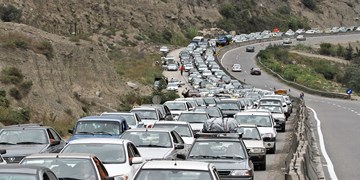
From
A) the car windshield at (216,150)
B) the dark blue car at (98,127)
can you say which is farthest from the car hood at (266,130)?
the car windshield at (216,150)

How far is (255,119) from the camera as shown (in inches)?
1272

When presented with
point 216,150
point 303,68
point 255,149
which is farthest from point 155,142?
point 303,68

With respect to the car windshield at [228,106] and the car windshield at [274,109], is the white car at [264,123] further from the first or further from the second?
the car windshield at [228,106]

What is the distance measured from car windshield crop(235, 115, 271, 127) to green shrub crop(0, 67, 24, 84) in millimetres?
18619

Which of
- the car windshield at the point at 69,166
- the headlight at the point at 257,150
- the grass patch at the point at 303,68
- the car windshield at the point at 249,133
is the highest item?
the car windshield at the point at 69,166

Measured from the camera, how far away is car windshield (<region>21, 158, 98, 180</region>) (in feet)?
44.3

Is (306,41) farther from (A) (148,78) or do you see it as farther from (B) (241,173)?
(B) (241,173)

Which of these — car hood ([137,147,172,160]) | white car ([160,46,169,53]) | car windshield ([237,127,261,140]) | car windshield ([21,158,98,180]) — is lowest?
white car ([160,46,169,53])

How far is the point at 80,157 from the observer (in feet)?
45.6

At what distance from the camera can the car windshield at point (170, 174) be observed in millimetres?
12211

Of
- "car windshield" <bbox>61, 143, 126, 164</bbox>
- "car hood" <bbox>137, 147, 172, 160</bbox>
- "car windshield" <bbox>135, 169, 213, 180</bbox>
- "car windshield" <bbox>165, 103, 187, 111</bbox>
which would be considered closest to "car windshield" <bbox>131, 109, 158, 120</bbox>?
"car windshield" <bbox>165, 103, 187, 111</bbox>

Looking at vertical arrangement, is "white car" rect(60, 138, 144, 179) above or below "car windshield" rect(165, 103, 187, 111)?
above

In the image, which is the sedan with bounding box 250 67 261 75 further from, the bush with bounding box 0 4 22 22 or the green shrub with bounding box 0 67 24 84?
the green shrub with bounding box 0 67 24 84

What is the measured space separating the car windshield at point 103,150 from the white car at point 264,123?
47.5ft
